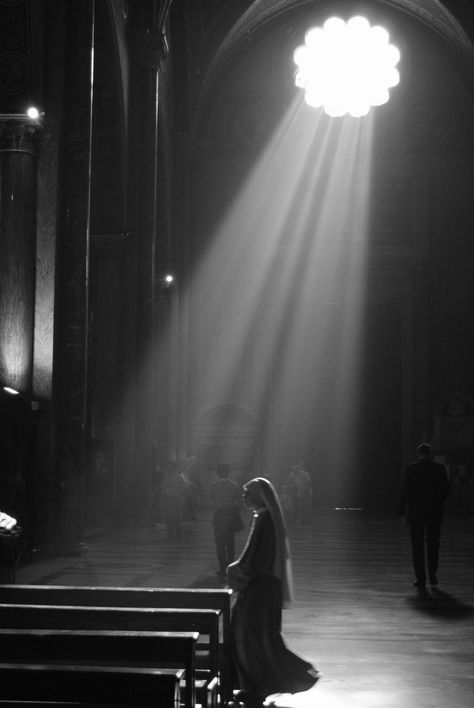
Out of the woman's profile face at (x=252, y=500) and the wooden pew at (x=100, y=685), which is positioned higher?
the woman's profile face at (x=252, y=500)

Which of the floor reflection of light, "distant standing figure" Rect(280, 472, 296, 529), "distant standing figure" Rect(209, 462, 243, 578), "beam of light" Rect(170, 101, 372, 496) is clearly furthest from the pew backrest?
"beam of light" Rect(170, 101, 372, 496)

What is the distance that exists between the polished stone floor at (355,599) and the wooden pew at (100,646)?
6.46ft

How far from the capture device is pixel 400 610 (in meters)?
9.00

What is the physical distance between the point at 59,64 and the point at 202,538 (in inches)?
298

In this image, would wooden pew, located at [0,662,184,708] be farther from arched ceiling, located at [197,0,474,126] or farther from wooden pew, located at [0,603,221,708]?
arched ceiling, located at [197,0,474,126]

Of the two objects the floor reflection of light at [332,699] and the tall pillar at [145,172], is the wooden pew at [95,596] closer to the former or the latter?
the floor reflection of light at [332,699]

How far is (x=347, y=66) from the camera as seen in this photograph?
88.6ft

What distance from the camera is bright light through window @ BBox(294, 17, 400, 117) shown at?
2684cm

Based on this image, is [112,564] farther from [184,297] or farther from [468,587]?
[184,297]

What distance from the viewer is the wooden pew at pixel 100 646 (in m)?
3.91

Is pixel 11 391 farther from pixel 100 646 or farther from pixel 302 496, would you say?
pixel 302 496

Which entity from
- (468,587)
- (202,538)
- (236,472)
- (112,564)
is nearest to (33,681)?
(468,587)

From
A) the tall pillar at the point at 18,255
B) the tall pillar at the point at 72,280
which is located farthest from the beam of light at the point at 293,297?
the tall pillar at the point at 18,255

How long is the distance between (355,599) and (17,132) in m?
7.06
